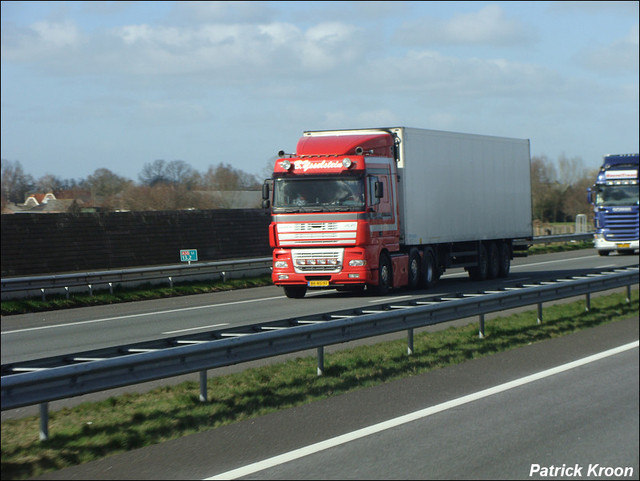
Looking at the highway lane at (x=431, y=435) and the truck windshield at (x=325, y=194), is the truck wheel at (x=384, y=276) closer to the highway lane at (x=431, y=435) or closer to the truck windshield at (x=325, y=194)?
the truck windshield at (x=325, y=194)

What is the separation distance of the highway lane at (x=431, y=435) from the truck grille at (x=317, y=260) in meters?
10.6

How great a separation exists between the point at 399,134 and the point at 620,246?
19.4 metres

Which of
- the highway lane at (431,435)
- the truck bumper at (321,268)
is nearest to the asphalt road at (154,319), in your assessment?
the truck bumper at (321,268)

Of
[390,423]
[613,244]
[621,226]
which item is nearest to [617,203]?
[621,226]

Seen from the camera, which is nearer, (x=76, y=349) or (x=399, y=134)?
(x=76, y=349)

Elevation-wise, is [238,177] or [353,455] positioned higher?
[238,177]

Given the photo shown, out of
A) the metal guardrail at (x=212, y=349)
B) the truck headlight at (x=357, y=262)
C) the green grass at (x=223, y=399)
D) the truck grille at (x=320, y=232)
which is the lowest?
the green grass at (x=223, y=399)

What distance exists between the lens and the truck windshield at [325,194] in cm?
2083

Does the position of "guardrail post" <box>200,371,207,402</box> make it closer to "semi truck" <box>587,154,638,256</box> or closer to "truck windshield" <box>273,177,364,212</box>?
"truck windshield" <box>273,177,364,212</box>

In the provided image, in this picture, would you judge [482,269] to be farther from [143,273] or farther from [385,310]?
[385,310]

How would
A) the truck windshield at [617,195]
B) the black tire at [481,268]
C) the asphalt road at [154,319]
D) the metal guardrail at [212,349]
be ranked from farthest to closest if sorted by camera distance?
1. the truck windshield at [617,195]
2. the black tire at [481,268]
3. the asphalt road at [154,319]
4. the metal guardrail at [212,349]

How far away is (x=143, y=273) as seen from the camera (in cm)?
2383

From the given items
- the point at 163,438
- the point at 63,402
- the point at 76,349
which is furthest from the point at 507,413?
the point at 76,349

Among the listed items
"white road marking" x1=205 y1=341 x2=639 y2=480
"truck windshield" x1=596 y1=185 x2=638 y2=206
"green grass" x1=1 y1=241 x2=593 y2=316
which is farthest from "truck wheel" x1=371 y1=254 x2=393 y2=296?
"truck windshield" x1=596 y1=185 x2=638 y2=206
